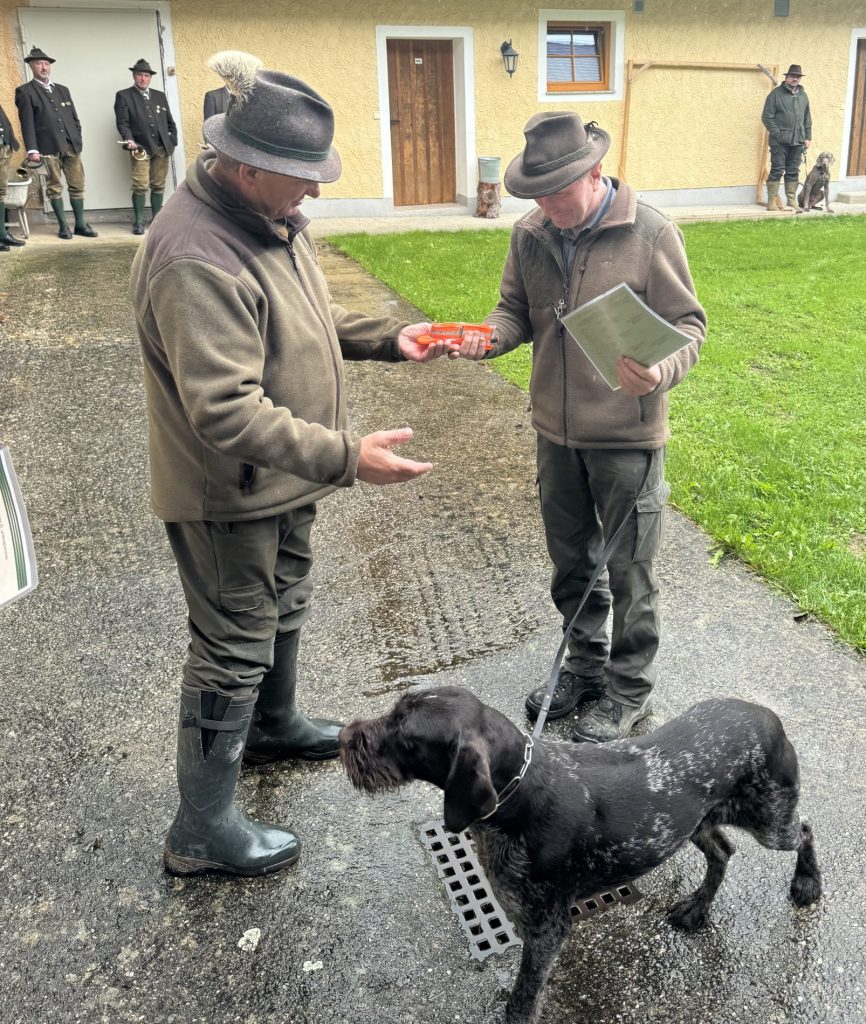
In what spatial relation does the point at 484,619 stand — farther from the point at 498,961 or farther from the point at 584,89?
the point at 584,89

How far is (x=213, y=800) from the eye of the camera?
2.81m

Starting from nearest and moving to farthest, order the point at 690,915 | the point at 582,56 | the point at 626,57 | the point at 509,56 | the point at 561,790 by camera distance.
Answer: the point at 561,790 → the point at 690,915 → the point at 509,56 → the point at 626,57 → the point at 582,56

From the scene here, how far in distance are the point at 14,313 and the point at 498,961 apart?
8.48 m

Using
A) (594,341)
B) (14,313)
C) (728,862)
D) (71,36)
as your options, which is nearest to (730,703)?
(728,862)

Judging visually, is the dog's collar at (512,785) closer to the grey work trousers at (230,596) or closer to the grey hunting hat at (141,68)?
the grey work trousers at (230,596)

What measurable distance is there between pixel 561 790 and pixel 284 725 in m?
1.27

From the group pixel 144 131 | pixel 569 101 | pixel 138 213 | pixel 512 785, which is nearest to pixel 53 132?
pixel 144 131

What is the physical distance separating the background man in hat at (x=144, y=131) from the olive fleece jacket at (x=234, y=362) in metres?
12.0

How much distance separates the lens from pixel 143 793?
3.19 metres

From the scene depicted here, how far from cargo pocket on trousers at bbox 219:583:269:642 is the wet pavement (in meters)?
0.79

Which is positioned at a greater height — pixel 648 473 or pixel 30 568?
pixel 30 568

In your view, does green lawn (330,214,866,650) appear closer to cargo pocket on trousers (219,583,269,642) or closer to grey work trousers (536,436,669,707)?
grey work trousers (536,436,669,707)

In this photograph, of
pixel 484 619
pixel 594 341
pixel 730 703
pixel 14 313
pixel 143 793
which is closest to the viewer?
pixel 730 703

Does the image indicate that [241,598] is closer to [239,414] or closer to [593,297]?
[239,414]
